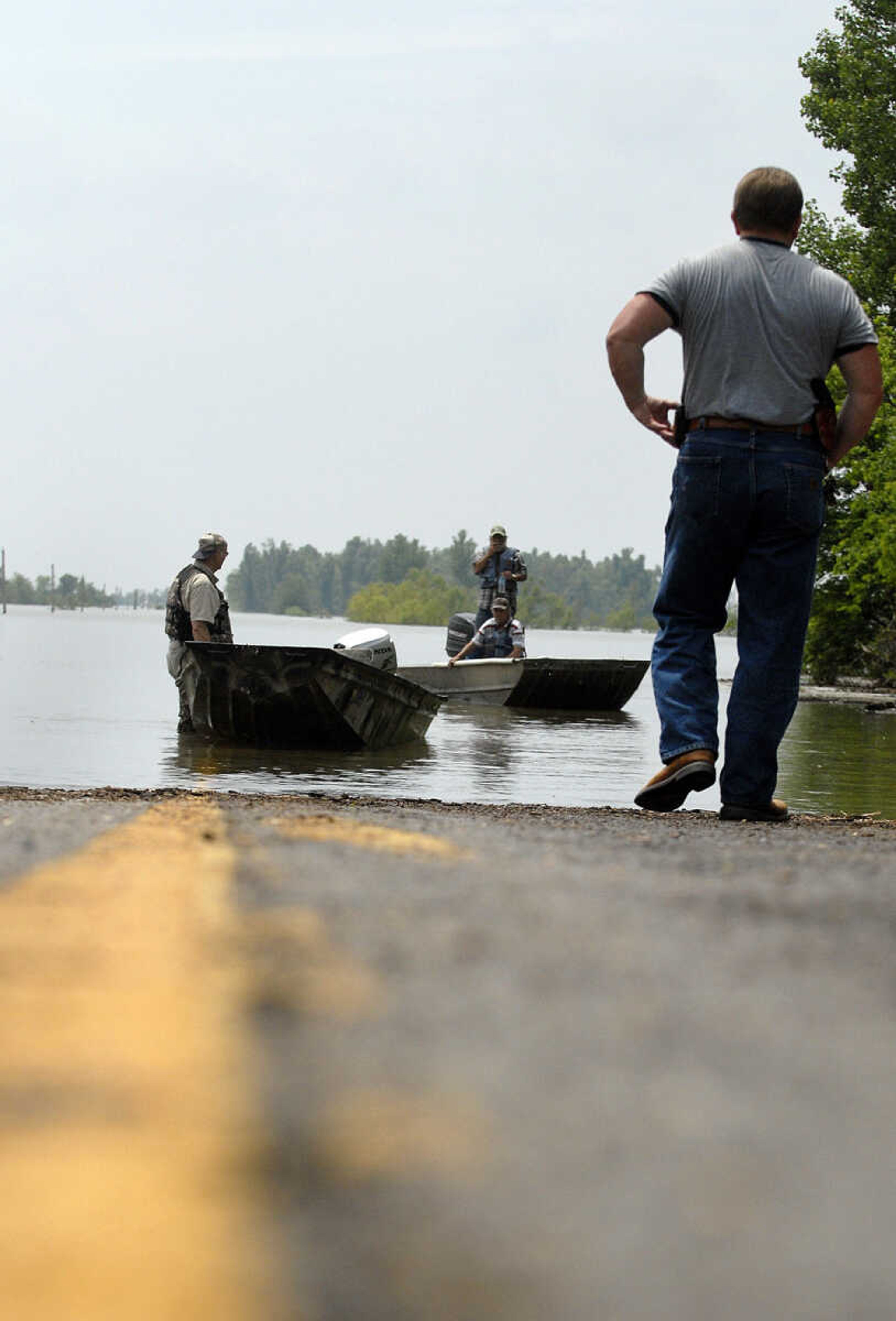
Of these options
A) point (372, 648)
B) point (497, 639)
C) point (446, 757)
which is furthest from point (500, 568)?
point (446, 757)

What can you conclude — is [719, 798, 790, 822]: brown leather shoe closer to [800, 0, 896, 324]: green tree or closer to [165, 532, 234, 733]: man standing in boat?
[165, 532, 234, 733]: man standing in boat

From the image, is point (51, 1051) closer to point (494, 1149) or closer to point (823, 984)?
point (494, 1149)

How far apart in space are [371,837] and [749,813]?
2.73 metres

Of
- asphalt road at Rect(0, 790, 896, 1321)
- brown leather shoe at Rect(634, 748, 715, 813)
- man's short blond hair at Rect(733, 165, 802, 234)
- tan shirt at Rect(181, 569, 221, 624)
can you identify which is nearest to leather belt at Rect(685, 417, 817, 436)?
man's short blond hair at Rect(733, 165, 802, 234)

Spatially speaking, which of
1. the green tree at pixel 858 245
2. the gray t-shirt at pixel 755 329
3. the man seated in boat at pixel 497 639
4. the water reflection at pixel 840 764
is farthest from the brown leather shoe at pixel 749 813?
the green tree at pixel 858 245

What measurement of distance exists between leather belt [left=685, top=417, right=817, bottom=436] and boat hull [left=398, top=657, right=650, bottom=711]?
51.5 ft

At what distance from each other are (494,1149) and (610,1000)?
20.4 inches

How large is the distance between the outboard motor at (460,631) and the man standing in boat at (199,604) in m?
10.2

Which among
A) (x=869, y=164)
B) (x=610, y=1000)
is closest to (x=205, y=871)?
(x=610, y=1000)

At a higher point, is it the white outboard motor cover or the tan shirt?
the tan shirt

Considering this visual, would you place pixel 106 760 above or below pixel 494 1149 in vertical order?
below

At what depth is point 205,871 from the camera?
8.80 ft

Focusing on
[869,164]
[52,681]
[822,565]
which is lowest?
[52,681]

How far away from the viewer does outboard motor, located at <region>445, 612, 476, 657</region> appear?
944 inches
